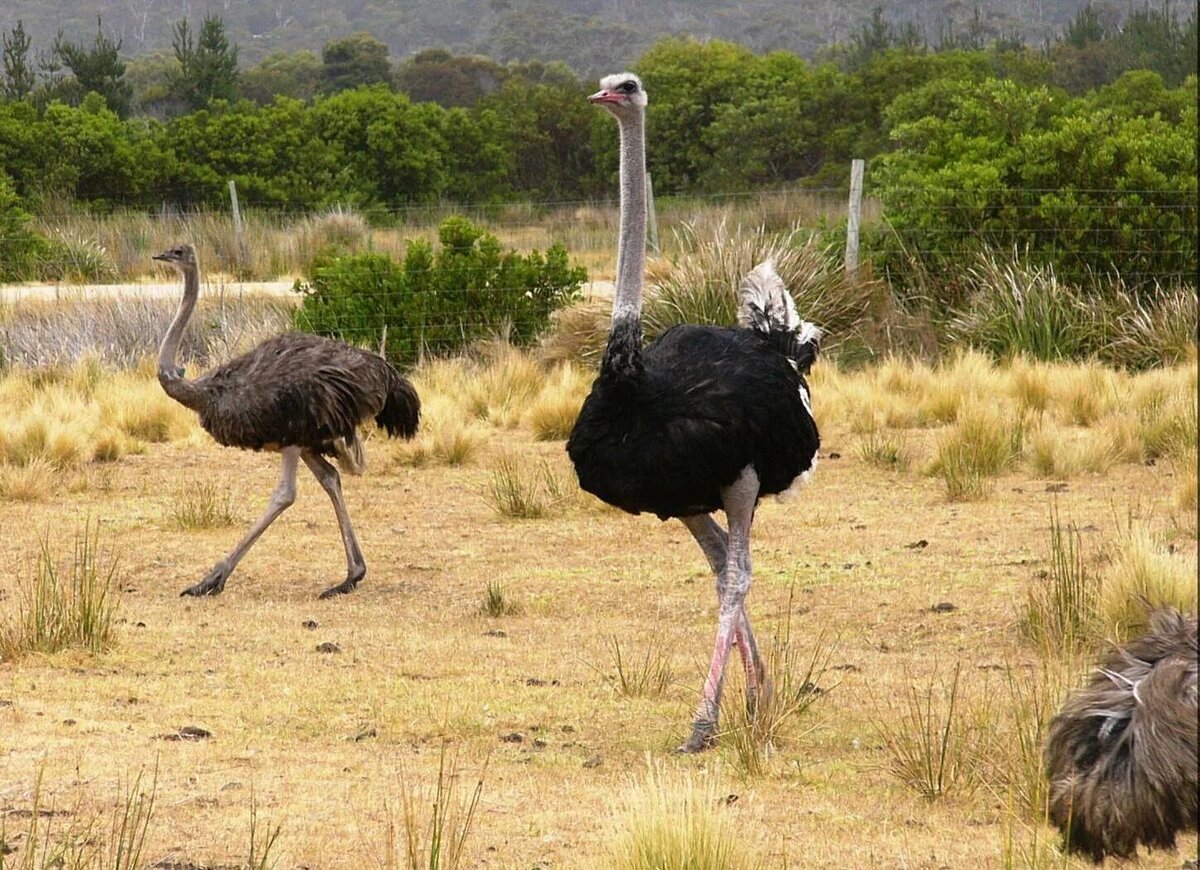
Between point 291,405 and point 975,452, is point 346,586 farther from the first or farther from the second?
point 975,452

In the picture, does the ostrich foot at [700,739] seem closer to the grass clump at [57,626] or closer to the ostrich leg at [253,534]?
the grass clump at [57,626]

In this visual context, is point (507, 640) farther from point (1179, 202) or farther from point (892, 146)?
point (892, 146)

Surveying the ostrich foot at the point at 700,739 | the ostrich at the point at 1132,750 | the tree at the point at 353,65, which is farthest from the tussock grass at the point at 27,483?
the tree at the point at 353,65

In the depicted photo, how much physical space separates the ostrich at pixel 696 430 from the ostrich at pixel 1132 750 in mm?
2438

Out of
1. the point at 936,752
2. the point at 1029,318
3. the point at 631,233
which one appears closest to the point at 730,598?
the point at 936,752

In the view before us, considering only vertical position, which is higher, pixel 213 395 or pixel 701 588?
pixel 213 395

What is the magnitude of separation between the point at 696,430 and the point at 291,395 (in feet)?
9.57

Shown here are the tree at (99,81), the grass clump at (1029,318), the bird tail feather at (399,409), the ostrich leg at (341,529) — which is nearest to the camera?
the ostrich leg at (341,529)

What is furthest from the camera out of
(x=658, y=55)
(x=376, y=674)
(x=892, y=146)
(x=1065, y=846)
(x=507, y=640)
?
(x=658, y=55)

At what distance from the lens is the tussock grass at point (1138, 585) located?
5.84 metres

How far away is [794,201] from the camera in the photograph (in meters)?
27.7

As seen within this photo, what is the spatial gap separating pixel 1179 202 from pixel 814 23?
96.7 m

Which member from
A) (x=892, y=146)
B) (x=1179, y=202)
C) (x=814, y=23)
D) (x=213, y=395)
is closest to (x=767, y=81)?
(x=892, y=146)

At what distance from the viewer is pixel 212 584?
7531 millimetres
